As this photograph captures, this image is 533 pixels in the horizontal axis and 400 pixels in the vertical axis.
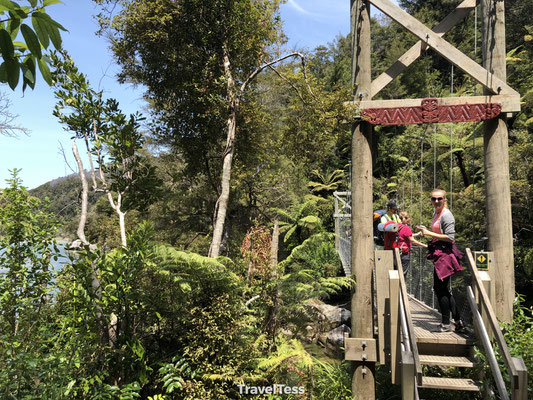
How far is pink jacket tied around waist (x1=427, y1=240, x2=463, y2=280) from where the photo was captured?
10.1 feet

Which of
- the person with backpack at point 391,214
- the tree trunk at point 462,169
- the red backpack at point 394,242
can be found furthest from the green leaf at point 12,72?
the tree trunk at point 462,169

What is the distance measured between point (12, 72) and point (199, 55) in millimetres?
3741

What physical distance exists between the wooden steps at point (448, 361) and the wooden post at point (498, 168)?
2.96 feet

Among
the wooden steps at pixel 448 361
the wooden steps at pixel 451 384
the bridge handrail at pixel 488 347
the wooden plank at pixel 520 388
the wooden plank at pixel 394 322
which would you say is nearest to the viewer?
the wooden plank at pixel 520 388

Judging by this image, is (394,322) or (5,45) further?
(394,322)

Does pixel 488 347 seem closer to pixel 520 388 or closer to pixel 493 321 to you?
pixel 493 321

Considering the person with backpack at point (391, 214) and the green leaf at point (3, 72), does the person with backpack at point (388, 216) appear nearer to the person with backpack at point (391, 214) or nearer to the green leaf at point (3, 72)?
the person with backpack at point (391, 214)

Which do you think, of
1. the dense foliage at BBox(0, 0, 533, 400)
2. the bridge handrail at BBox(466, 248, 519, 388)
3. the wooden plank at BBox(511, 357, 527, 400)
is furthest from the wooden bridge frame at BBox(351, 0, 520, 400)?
the wooden plank at BBox(511, 357, 527, 400)

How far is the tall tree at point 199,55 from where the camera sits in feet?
13.5

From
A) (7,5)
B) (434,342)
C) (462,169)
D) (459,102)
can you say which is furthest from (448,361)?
(462,169)

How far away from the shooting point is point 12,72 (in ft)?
2.80

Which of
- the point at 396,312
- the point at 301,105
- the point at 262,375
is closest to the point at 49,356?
the point at 262,375

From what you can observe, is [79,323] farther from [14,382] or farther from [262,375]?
[262,375]

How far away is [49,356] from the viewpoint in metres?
2.58
